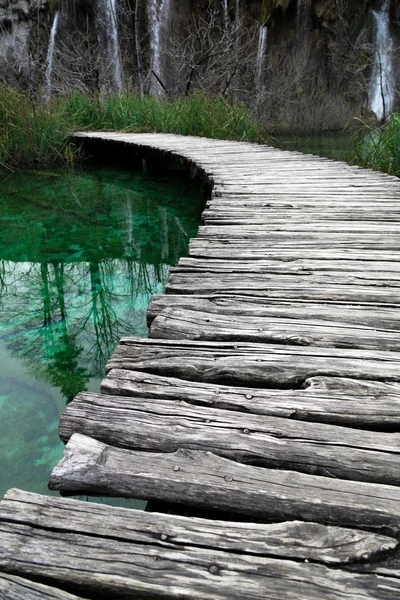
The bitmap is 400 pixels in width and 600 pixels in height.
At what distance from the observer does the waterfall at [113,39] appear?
45.1ft

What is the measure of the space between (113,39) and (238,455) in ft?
49.6

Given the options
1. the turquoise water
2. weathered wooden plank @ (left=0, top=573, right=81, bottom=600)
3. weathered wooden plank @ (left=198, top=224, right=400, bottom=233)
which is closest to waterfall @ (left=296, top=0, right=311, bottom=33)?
the turquoise water

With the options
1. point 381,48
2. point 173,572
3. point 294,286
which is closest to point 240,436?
point 173,572

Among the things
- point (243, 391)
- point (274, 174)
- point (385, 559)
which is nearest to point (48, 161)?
point (274, 174)

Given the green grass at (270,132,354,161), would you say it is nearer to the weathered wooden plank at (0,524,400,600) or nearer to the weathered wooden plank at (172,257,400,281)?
the weathered wooden plank at (172,257,400,281)

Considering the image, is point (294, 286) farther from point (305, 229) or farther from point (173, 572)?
point (173, 572)

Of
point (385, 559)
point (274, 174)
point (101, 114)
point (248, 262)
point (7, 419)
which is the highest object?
point (101, 114)

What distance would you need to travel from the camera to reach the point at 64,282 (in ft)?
11.8

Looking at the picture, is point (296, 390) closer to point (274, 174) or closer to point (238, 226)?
point (238, 226)

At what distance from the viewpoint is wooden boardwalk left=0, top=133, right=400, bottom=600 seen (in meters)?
0.88

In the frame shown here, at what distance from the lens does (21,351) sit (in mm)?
2635

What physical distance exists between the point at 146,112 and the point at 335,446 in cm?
839

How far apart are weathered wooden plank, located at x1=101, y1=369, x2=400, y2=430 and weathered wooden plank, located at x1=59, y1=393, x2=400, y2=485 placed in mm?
44

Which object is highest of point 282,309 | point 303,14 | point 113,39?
point 303,14
